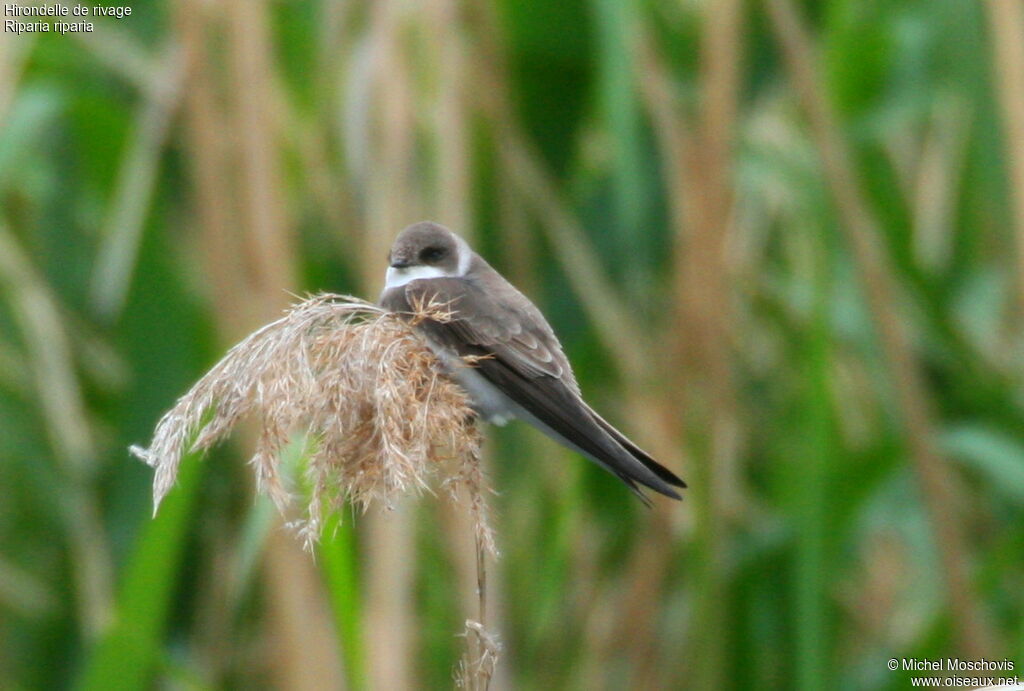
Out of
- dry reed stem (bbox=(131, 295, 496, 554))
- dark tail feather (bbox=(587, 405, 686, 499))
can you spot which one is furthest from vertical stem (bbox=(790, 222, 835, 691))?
dry reed stem (bbox=(131, 295, 496, 554))

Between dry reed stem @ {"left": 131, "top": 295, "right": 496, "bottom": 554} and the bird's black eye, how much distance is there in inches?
25.7

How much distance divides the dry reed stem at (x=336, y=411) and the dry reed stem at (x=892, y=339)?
1229 millimetres

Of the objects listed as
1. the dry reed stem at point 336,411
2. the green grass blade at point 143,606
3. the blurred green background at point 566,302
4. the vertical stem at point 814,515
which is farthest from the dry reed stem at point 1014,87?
the green grass blade at point 143,606

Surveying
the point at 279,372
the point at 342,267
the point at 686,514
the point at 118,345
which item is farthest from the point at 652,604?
the point at 279,372

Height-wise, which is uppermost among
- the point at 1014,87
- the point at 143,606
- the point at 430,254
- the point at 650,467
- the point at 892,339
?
the point at 1014,87

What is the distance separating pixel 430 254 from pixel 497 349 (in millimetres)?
334

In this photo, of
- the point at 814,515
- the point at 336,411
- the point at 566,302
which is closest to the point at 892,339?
the point at 814,515

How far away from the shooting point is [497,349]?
184 cm

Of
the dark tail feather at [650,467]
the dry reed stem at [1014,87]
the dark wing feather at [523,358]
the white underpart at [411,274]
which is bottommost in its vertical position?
the dark tail feather at [650,467]

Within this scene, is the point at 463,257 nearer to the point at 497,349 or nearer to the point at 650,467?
the point at 497,349

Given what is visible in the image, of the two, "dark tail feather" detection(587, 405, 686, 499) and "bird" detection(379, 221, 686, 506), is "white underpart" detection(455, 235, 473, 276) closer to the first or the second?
"bird" detection(379, 221, 686, 506)

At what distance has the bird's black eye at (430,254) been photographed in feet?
6.89

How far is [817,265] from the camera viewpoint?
233cm

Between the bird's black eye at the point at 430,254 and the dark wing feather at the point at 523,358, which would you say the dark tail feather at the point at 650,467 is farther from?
the bird's black eye at the point at 430,254
